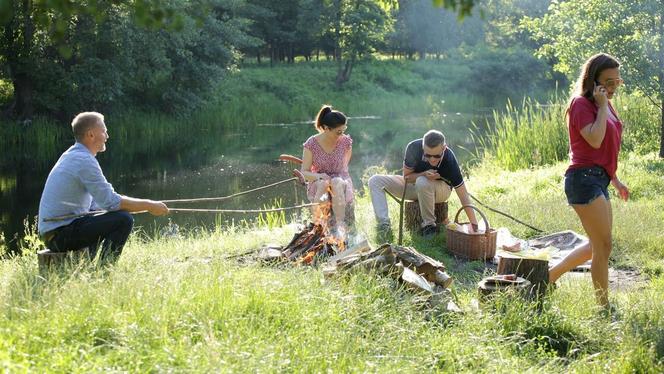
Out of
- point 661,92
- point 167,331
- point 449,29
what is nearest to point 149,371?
point 167,331

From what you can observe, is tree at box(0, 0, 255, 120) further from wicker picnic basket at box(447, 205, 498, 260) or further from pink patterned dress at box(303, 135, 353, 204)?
wicker picnic basket at box(447, 205, 498, 260)

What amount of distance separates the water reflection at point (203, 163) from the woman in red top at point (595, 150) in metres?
5.38

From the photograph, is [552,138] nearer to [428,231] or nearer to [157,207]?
[428,231]

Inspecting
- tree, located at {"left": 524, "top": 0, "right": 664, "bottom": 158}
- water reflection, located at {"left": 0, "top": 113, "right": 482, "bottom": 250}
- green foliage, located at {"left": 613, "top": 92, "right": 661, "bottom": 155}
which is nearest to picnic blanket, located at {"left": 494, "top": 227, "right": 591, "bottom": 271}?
water reflection, located at {"left": 0, "top": 113, "right": 482, "bottom": 250}

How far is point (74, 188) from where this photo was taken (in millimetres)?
5328

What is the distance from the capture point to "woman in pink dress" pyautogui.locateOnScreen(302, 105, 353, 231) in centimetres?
710

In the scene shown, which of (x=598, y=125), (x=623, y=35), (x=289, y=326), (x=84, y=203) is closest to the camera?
(x=289, y=326)

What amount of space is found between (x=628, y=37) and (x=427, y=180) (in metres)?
6.22

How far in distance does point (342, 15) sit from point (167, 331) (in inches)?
1283

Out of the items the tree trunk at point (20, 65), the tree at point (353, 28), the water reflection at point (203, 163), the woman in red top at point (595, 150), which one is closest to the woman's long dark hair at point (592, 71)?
the woman in red top at point (595, 150)

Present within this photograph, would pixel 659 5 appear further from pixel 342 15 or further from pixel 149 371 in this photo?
pixel 342 15

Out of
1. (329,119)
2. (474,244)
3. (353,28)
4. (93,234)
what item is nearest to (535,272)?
(474,244)

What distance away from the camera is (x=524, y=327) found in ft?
13.8

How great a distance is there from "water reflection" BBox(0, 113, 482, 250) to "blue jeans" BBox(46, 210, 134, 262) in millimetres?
4374
